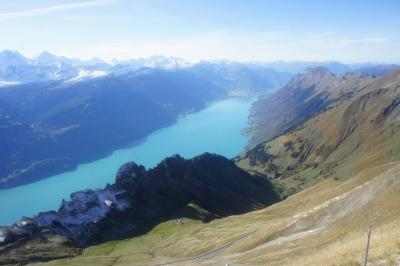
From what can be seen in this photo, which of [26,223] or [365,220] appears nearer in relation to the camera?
[365,220]

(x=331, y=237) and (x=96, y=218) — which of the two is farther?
(x=96, y=218)

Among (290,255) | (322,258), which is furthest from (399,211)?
(322,258)

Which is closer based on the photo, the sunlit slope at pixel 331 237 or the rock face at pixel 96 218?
the sunlit slope at pixel 331 237

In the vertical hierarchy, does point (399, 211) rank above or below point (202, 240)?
above

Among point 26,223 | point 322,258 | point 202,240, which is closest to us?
point 322,258

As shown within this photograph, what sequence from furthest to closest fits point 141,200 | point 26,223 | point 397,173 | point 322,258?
point 141,200 < point 26,223 < point 397,173 < point 322,258

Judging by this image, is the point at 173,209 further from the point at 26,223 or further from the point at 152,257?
the point at 152,257

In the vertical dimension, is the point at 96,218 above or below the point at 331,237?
above

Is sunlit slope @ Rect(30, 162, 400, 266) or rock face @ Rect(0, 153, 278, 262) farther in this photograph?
rock face @ Rect(0, 153, 278, 262)

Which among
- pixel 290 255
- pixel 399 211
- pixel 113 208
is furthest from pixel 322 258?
pixel 113 208

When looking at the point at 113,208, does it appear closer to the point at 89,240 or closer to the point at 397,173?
the point at 89,240
